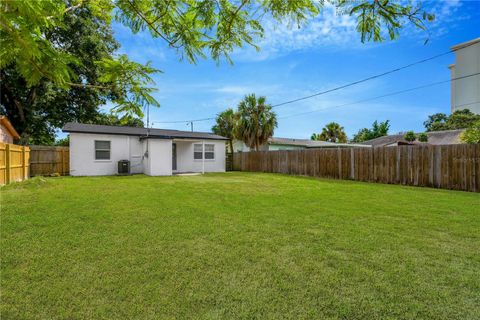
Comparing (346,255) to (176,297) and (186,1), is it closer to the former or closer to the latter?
(176,297)

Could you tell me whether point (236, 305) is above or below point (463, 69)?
below

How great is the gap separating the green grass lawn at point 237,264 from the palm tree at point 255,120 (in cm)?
1700

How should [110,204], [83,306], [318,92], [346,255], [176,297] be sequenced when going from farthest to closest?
[318,92], [110,204], [346,255], [176,297], [83,306]

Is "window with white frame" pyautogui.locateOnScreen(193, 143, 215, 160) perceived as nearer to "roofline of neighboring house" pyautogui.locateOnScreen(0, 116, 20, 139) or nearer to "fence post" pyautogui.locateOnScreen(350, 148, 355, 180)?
"fence post" pyautogui.locateOnScreen(350, 148, 355, 180)

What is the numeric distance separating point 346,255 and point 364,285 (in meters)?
0.76

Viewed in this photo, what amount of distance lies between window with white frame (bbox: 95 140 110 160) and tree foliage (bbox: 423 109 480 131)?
110 feet

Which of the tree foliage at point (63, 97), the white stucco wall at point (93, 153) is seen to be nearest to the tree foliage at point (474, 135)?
the white stucco wall at point (93, 153)

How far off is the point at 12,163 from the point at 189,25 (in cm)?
1144

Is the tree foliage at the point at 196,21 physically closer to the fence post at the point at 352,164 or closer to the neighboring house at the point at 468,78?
the fence post at the point at 352,164

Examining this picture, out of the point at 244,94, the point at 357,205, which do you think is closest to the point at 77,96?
the point at 244,94

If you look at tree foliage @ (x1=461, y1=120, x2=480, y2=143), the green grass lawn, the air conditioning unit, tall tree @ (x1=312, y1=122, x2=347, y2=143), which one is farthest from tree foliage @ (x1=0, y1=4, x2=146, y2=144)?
tall tree @ (x1=312, y1=122, x2=347, y2=143)

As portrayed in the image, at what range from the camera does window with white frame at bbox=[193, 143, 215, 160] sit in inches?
785

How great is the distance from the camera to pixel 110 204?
6352 mm

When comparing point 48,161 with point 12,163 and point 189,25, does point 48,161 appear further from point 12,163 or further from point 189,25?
point 189,25
